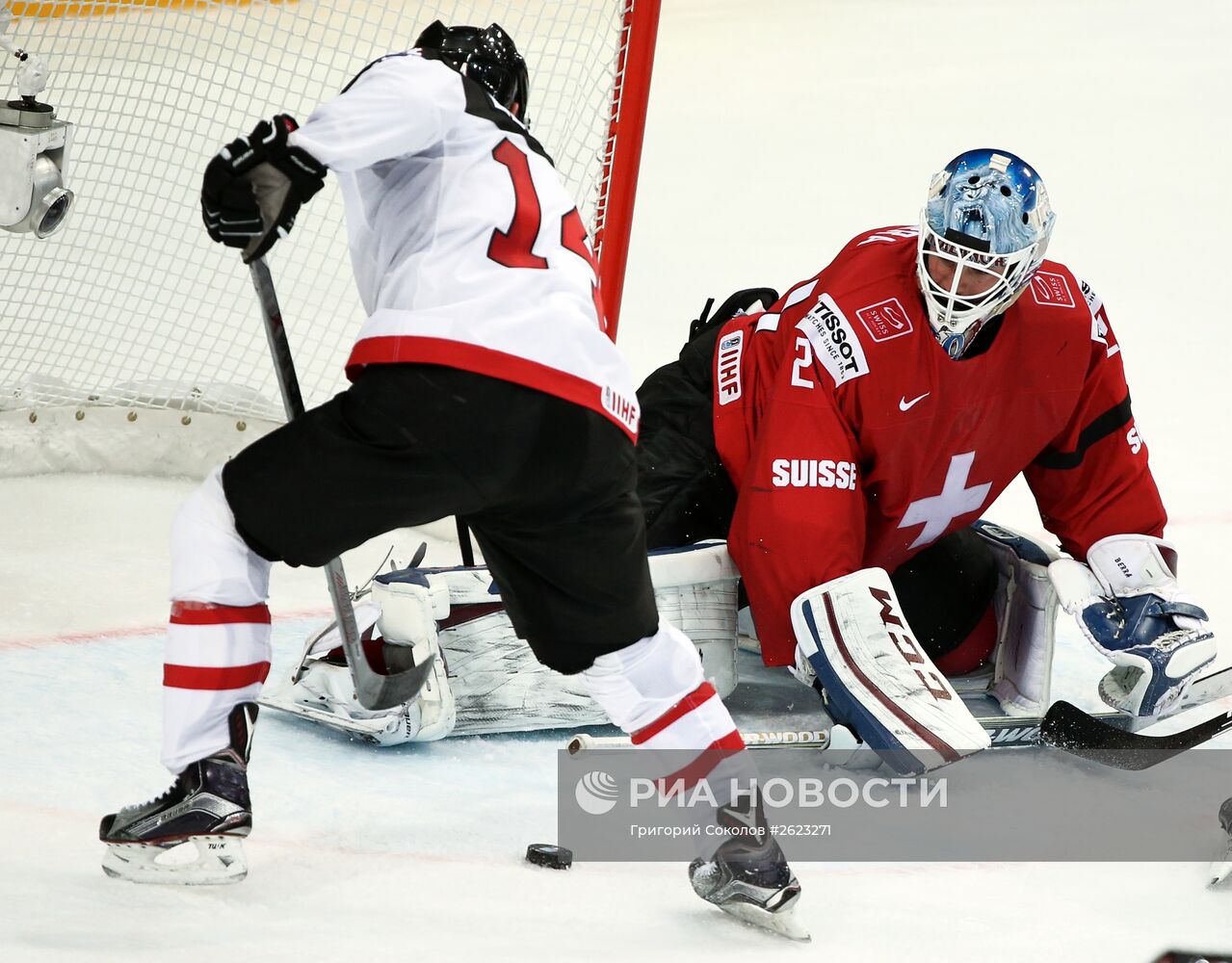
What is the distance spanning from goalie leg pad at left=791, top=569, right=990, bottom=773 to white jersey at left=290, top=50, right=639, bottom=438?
698mm

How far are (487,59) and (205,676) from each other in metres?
0.76

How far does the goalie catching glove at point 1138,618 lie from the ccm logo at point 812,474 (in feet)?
1.40

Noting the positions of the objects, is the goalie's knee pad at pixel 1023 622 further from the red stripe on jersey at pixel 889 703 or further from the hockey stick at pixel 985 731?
the red stripe on jersey at pixel 889 703

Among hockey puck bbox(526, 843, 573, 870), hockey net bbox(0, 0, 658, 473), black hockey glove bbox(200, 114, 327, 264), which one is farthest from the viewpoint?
hockey net bbox(0, 0, 658, 473)

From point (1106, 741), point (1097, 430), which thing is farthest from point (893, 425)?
point (1106, 741)

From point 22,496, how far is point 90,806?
4.83ft

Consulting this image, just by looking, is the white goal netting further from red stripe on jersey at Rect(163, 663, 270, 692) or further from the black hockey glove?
red stripe on jersey at Rect(163, 663, 270, 692)

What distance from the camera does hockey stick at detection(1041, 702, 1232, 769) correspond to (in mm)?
2471

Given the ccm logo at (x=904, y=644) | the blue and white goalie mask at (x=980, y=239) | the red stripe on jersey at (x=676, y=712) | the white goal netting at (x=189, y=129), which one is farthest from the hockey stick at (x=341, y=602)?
the white goal netting at (x=189, y=129)

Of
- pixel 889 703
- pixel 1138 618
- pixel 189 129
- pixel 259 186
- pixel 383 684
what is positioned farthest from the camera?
pixel 189 129

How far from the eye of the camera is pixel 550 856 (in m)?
2.07

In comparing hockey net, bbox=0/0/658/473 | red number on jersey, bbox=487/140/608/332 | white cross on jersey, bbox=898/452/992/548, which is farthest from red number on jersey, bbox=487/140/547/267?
hockey net, bbox=0/0/658/473

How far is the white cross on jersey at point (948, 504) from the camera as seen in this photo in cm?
261

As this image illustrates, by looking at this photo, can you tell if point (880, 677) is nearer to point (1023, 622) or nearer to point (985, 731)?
point (985, 731)
